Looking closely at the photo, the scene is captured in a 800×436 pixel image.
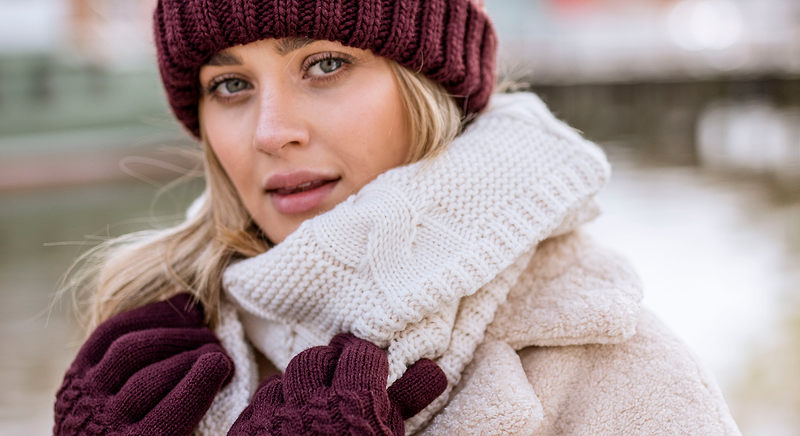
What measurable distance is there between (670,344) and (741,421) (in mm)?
2624

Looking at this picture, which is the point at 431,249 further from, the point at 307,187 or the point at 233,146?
the point at 233,146

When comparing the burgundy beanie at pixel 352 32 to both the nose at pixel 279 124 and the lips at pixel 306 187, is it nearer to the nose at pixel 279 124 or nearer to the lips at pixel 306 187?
the nose at pixel 279 124

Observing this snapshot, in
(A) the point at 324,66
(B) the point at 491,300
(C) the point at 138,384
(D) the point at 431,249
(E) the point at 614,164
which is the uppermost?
(A) the point at 324,66

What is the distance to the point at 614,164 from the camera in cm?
1047

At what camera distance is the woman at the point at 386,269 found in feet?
3.70

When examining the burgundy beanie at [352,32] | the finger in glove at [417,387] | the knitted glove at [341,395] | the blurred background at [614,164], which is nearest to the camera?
the knitted glove at [341,395]

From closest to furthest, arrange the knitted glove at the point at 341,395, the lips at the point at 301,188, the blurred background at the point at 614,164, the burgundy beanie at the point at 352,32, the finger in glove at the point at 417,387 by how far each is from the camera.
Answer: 1. the knitted glove at the point at 341,395
2. the finger in glove at the point at 417,387
3. the burgundy beanie at the point at 352,32
4. the lips at the point at 301,188
5. the blurred background at the point at 614,164

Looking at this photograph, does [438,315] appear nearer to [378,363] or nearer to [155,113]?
[378,363]

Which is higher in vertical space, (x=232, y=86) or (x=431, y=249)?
(x=232, y=86)

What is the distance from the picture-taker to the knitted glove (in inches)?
38.1

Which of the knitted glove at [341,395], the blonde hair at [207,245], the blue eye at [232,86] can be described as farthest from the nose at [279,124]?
the knitted glove at [341,395]

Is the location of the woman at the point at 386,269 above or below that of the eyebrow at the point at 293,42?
below

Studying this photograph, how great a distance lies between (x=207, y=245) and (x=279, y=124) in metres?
0.43

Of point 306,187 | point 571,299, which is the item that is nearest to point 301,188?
point 306,187
